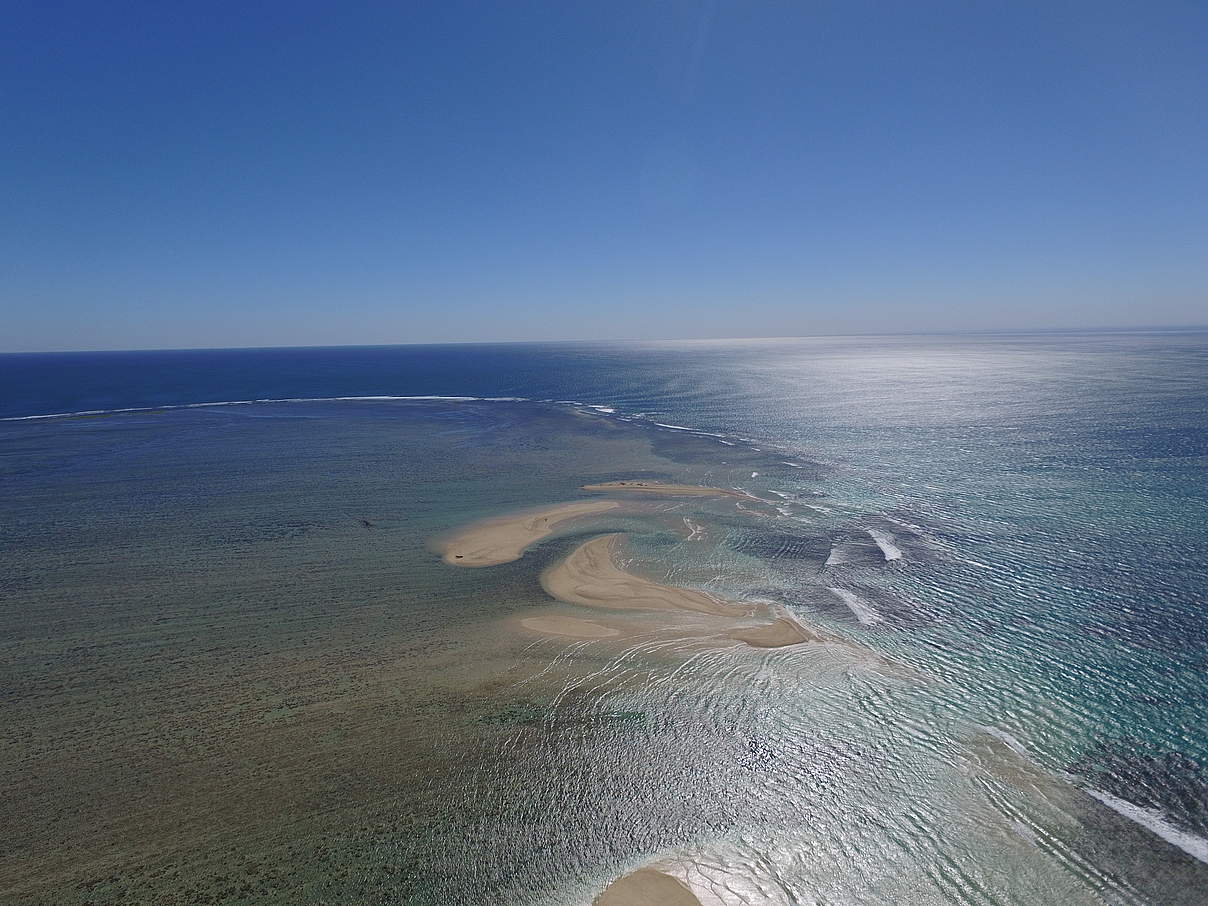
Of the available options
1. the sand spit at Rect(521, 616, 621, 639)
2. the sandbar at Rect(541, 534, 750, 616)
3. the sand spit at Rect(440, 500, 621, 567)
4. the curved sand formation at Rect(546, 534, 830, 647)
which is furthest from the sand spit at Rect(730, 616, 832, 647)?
the sand spit at Rect(440, 500, 621, 567)

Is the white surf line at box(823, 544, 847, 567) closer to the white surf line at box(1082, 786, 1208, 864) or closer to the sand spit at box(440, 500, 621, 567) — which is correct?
the white surf line at box(1082, 786, 1208, 864)

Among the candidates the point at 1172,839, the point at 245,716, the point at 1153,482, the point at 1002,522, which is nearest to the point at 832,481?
the point at 1002,522

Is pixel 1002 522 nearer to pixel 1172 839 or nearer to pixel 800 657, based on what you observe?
pixel 800 657

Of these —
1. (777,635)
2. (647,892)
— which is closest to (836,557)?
(777,635)

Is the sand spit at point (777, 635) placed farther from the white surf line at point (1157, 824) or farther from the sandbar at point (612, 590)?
the white surf line at point (1157, 824)

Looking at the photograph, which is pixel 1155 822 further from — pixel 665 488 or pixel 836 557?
pixel 665 488

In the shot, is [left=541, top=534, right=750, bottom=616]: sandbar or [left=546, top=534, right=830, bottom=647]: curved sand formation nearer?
[left=546, top=534, right=830, bottom=647]: curved sand formation

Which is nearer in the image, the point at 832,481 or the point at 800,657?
the point at 800,657
